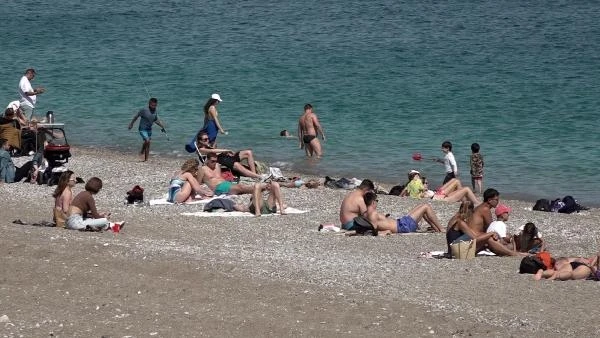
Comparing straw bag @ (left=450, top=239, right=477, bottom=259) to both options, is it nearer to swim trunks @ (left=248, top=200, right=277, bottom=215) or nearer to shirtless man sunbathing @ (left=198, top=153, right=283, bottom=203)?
swim trunks @ (left=248, top=200, right=277, bottom=215)

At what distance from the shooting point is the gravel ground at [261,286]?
37.3 ft

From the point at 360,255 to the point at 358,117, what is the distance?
1631cm

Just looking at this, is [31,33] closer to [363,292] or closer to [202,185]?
[202,185]

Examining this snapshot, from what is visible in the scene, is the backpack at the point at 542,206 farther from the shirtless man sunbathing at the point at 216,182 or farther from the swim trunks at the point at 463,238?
the swim trunks at the point at 463,238

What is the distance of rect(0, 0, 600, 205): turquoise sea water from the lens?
26703 mm

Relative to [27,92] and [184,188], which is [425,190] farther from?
[27,92]

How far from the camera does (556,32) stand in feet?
141

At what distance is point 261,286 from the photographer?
41.1 ft

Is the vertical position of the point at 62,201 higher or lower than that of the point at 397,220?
higher

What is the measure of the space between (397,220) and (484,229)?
1615mm

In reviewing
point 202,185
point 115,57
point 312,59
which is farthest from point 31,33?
point 202,185

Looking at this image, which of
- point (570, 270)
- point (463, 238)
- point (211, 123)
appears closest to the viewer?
point (570, 270)

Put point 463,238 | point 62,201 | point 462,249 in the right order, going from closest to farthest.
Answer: point 462,249 → point 463,238 → point 62,201

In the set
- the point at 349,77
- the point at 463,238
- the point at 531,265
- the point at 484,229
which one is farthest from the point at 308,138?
the point at 531,265
